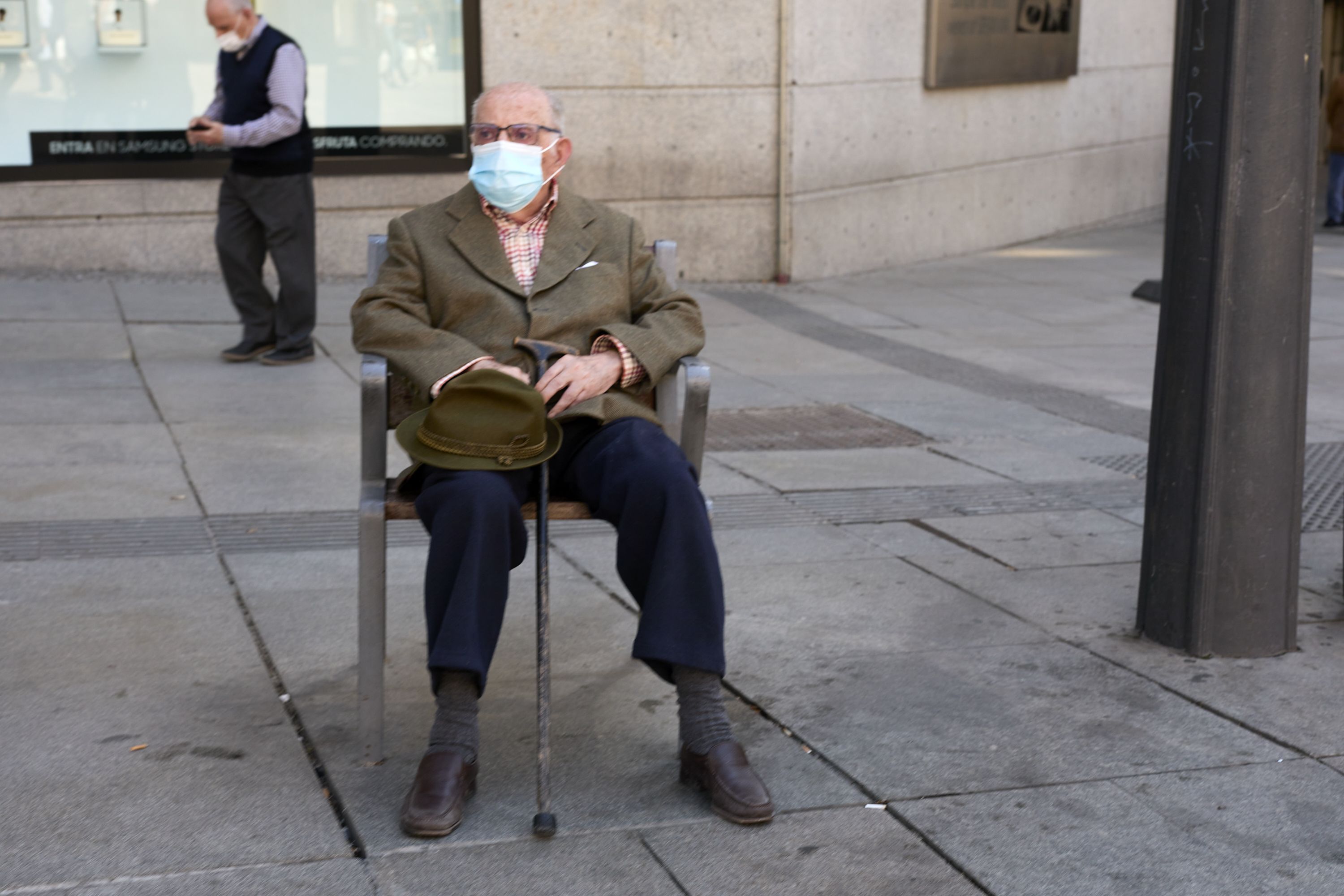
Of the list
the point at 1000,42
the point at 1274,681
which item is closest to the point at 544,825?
the point at 1274,681

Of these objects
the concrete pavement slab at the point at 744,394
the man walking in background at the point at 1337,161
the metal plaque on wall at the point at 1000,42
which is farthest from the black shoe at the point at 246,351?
the man walking in background at the point at 1337,161

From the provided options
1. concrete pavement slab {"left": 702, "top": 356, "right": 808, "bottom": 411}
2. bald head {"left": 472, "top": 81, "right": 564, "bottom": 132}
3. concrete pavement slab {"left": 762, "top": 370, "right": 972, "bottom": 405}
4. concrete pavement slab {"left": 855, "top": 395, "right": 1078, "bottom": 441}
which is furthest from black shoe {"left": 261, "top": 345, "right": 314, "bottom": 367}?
bald head {"left": 472, "top": 81, "right": 564, "bottom": 132}

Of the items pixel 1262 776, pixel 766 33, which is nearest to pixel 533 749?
pixel 1262 776

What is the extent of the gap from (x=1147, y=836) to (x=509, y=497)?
1.36m

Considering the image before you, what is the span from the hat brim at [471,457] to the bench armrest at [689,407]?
320mm

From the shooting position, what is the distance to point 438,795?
297 cm

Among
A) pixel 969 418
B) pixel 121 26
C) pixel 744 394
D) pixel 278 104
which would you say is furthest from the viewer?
pixel 121 26

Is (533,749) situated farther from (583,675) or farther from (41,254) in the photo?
(41,254)

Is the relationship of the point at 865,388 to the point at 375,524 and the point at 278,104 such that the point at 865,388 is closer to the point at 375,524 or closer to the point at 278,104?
the point at 278,104

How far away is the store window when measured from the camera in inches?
401

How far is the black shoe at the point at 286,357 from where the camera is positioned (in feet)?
25.5

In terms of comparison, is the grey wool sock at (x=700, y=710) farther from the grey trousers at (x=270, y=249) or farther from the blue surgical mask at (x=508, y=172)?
the grey trousers at (x=270, y=249)

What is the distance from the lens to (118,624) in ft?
13.4

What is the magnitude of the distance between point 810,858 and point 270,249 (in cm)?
563
